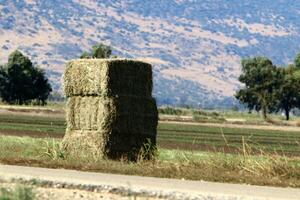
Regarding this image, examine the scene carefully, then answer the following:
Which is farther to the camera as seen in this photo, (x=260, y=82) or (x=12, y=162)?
(x=260, y=82)

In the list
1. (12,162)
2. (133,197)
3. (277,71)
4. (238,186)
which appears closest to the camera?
(133,197)

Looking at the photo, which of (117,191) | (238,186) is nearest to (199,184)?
(238,186)

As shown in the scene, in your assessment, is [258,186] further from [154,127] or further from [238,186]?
[154,127]

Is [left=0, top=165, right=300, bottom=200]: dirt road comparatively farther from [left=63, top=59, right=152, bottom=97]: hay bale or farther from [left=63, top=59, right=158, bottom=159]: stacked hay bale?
[left=63, top=59, right=152, bottom=97]: hay bale

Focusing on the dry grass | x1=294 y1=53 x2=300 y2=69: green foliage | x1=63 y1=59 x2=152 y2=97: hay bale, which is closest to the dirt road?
the dry grass

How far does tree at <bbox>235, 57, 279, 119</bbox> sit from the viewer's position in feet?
518

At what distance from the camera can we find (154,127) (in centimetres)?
2531

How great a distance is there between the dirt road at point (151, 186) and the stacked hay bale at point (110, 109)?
517 cm

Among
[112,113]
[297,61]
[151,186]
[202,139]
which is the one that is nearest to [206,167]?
[112,113]

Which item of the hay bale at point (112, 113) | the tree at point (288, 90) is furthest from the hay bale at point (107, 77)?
the tree at point (288, 90)

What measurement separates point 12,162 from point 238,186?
21.5ft

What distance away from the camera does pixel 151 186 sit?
16.0 m

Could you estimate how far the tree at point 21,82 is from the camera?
132 m

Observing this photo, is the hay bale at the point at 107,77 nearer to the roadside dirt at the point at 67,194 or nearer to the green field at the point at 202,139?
the green field at the point at 202,139
